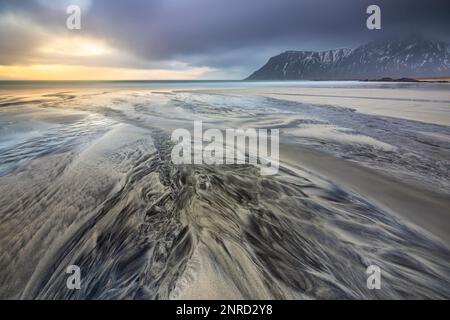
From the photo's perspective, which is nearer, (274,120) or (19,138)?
(19,138)

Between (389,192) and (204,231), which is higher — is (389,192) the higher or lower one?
the higher one

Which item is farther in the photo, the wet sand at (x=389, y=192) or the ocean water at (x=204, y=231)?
the wet sand at (x=389, y=192)

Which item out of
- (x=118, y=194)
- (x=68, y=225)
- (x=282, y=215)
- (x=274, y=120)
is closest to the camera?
(x=68, y=225)

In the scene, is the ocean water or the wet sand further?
the wet sand

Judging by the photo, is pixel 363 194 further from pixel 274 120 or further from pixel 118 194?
pixel 274 120

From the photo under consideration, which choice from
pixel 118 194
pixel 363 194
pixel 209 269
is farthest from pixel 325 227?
pixel 118 194

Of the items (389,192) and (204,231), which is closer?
(204,231)

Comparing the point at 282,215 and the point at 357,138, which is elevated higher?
the point at 357,138
